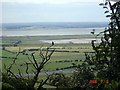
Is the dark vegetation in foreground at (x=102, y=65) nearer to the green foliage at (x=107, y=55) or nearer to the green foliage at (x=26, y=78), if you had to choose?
the green foliage at (x=107, y=55)

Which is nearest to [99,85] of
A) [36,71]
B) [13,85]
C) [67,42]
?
[36,71]

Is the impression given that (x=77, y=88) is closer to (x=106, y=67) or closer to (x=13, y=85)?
(x=106, y=67)

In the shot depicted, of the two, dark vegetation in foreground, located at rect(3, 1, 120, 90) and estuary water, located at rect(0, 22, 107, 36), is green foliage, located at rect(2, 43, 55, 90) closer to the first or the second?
dark vegetation in foreground, located at rect(3, 1, 120, 90)

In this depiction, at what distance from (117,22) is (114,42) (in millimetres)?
171

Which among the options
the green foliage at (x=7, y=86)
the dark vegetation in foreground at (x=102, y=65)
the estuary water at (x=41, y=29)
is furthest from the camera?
the estuary water at (x=41, y=29)

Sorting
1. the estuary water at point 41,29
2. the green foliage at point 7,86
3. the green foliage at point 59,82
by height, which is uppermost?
the estuary water at point 41,29

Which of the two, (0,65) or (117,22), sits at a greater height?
(117,22)

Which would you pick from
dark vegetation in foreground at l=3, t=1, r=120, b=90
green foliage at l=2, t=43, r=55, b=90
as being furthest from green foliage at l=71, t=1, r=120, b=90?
green foliage at l=2, t=43, r=55, b=90

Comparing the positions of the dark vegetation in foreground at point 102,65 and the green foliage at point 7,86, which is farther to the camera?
the dark vegetation in foreground at point 102,65

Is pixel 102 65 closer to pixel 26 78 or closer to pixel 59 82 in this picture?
pixel 59 82

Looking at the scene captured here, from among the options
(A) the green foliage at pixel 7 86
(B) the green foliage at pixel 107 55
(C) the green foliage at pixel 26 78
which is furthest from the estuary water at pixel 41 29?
(A) the green foliage at pixel 7 86

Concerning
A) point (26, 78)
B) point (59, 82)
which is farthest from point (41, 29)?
point (26, 78)

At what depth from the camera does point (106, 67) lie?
186cm

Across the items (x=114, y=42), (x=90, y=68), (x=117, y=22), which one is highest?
(x=117, y=22)
